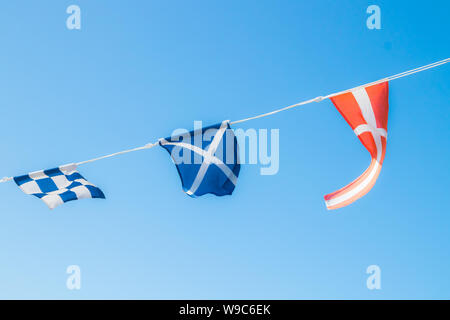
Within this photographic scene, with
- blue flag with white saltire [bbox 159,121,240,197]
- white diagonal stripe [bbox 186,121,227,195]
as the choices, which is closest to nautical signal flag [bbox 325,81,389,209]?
blue flag with white saltire [bbox 159,121,240,197]

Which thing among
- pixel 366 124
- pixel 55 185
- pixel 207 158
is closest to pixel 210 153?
pixel 207 158

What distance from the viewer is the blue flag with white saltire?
8422mm

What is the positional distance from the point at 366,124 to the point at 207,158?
2.63m

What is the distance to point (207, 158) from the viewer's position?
855 centimetres

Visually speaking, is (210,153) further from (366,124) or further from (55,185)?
(55,185)

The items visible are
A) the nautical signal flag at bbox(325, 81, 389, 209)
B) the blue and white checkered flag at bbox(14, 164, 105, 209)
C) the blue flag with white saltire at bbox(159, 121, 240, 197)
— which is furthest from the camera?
the blue and white checkered flag at bbox(14, 164, 105, 209)

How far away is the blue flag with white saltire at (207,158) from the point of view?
27.6 ft

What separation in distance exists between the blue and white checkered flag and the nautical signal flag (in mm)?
4320

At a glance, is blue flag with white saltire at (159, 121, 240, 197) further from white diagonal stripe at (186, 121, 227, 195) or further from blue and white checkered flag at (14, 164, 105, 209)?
blue and white checkered flag at (14, 164, 105, 209)

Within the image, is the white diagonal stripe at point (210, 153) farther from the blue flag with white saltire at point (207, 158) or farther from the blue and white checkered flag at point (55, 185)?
the blue and white checkered flag at point (55, 185)

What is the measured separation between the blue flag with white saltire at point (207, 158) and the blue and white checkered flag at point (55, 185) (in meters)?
1.77
